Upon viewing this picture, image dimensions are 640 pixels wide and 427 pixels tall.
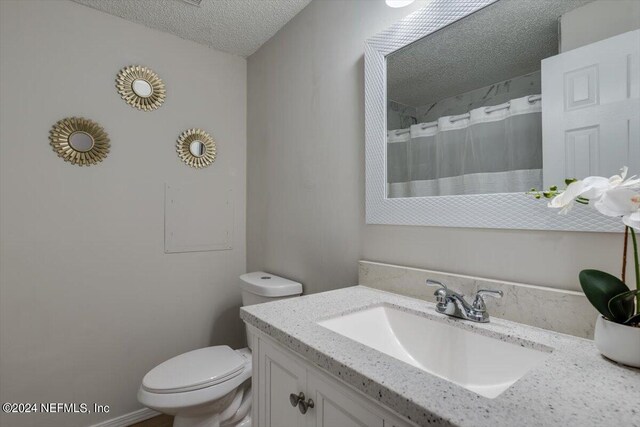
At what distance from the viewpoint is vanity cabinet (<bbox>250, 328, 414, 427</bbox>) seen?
0.59 metres

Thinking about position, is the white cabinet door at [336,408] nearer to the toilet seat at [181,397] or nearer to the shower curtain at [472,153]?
the shower curtain at [472,153]

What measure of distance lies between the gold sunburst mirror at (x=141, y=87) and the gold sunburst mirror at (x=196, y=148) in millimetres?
239

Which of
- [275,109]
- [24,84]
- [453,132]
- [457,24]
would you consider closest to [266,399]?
[453,132]

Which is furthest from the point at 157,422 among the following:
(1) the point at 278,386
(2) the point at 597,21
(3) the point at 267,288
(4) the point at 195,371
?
(2) the point at 597,21

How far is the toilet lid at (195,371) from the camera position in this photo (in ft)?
4.25

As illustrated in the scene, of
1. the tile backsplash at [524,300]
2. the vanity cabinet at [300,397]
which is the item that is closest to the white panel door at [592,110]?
the tile backsplash at [524,300]

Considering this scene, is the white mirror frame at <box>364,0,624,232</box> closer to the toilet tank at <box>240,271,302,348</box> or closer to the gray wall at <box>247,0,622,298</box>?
the gray wall at <box>247,0,622,298</box>

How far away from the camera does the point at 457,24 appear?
100 cm

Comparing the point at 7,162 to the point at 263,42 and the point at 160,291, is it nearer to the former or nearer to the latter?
the point at 160,291

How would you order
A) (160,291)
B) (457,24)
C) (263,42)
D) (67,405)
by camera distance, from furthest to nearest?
(263,42), (160,291), (67,405), (457,24)

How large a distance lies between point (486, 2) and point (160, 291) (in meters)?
2.06

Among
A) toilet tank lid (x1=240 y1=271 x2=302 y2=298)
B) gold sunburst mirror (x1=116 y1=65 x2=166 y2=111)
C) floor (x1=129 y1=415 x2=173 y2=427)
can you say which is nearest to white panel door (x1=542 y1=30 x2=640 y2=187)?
toilet tank lid (x1=240 y1=271 x2=302 y2=298)

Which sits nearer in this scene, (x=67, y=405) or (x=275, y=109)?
(x=67, y=405)

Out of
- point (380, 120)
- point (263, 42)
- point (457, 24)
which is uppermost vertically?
point (263, 42)
